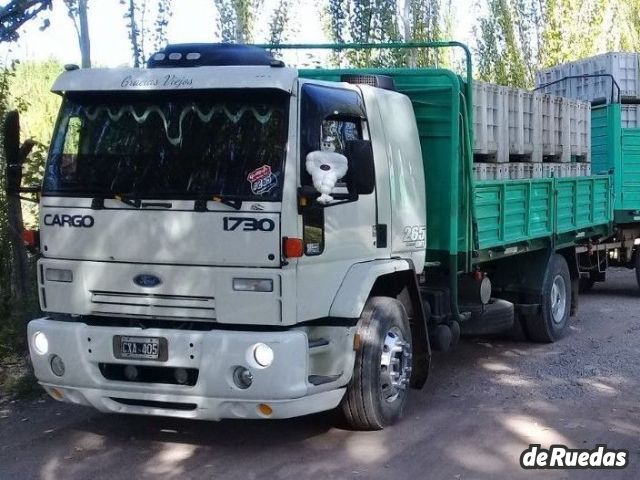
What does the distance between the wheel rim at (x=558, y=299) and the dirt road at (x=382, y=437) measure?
1.45 metres

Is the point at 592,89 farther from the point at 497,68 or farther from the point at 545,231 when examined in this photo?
the point at 497,68

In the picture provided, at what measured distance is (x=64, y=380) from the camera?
5527mm

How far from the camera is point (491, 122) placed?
25.5ft

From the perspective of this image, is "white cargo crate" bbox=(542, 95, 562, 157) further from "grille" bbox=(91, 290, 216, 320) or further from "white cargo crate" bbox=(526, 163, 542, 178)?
"grille" bbox=(91, 290, 216, 320)

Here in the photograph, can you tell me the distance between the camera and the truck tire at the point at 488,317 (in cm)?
771

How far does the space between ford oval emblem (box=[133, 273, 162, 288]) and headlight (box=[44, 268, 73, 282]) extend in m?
0.49

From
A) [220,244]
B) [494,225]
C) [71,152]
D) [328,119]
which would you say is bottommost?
[494,225]

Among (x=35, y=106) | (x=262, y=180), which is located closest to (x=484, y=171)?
(x=262, y=180)

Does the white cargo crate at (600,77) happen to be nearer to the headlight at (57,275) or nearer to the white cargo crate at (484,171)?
the white cargo crate at (484,171)

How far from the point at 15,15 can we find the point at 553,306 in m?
6.08

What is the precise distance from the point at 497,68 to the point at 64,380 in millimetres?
20911

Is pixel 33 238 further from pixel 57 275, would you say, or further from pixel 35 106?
pixel 35 106

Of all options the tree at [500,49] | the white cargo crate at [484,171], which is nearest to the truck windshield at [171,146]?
the white cargo crate at [484,171]

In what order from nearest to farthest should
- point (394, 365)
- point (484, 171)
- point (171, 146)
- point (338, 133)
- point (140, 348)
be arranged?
point (140, 348), point (171, 146), point (338, 133), point (394, 365), point (484, 171)
